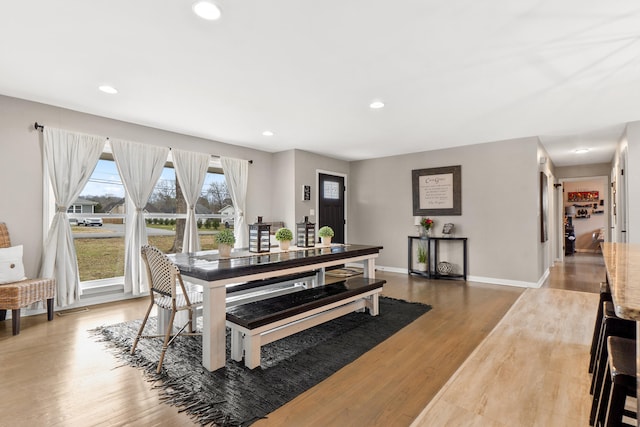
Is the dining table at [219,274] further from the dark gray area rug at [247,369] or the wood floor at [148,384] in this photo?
the wood floor at [148,384]

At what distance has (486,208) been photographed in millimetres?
5676

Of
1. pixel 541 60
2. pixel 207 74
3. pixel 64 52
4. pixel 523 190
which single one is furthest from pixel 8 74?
pixel 523 190

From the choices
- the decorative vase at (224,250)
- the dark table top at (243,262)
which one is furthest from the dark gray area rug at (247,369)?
the decorative vase at (224,250)

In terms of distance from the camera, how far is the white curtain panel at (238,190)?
5688 mm

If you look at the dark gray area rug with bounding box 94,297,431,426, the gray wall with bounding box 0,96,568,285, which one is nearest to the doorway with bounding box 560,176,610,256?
the gray wall with bounding box 0,96,568,285

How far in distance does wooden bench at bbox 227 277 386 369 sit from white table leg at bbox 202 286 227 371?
119 mm

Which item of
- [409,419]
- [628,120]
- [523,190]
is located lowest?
[409,419]

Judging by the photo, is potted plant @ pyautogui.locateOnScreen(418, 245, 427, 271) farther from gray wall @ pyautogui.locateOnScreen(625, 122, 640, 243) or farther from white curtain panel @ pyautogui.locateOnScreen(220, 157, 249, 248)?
white curtain panel @ pyautogui.locateOnScreen(220, 157, 249, 248)

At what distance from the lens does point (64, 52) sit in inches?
102

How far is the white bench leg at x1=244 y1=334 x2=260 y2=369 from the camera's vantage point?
7.89ft

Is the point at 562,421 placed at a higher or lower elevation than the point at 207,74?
lower

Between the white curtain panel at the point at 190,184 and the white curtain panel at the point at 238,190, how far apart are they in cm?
56

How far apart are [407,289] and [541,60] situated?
346cm

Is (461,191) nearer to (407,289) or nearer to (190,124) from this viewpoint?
(407,289)
